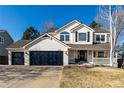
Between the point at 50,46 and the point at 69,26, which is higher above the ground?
the point at 69,26

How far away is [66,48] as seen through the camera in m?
31.7

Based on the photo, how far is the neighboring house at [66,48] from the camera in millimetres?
31969

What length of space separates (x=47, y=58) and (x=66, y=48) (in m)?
2.60

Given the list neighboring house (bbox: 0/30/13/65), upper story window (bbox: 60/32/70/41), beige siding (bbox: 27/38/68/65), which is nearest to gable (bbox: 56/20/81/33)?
upper story window (bbox: 60/32/70/41)

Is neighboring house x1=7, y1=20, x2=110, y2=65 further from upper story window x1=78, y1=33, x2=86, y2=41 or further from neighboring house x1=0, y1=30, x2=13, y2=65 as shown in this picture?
neighboring house x1=0, y1=30, x2=13, y2=65

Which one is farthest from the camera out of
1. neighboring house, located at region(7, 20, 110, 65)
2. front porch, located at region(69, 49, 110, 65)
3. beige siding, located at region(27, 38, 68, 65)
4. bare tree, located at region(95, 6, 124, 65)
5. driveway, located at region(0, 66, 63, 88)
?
front porch, located at region(69, 49, 110, 65)

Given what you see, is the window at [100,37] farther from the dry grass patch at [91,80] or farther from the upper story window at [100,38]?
the dry grass patch at [91,80]

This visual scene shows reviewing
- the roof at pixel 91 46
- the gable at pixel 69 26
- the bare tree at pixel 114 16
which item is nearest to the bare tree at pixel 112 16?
the bare tree at pixel 114 16

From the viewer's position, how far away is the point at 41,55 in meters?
32.2

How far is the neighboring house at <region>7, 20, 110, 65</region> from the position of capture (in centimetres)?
3197

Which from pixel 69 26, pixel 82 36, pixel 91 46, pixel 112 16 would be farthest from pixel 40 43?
pixel 112 16

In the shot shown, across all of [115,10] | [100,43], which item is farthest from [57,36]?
[115,10]

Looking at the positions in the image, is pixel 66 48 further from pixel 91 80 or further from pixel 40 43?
pixel 91 80
